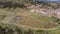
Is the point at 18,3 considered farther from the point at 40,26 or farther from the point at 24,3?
the point at 40,26

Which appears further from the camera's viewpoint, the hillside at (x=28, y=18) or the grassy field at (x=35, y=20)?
the grassy field at (x=35, y=20)

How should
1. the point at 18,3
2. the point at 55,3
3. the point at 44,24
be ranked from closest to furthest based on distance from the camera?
1. the point at 44,24
2. the point at 18,3
3. the point at 55,3

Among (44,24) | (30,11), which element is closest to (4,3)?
(30,11)

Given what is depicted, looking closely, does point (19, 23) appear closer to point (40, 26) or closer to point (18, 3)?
point (40, 26)

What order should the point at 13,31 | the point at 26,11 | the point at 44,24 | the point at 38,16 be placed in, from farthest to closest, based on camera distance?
1. the point at 26,11
2. the point at 38,16
3. the point at 44,24
4. the point at 13,31

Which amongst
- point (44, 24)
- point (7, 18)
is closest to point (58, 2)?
point (44, 24)

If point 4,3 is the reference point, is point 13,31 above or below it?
below

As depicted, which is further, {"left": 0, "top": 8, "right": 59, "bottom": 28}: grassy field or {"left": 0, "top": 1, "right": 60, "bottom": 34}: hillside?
{"left": 0, "top": 8, "right": 59, "bottom": 28}: grassy field

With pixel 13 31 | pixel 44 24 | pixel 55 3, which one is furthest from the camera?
pixel 55 3

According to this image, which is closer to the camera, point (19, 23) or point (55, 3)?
point (19, 23)
